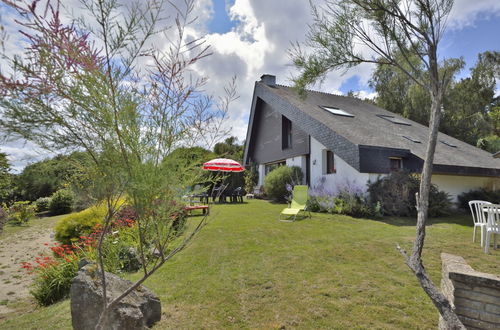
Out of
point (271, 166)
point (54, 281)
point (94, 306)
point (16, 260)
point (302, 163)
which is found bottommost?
point (16, 260)

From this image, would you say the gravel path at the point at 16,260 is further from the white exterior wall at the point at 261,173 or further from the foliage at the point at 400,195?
the white exterior wall at the point at 261,173

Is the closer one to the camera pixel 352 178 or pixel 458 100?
pixel 352 178

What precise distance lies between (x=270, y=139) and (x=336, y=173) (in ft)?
24.9

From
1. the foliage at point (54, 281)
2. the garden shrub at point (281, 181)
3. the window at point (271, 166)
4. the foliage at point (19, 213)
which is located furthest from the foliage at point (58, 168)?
the window at point (271, 166)

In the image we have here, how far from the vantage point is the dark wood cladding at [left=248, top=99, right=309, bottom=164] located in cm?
1554

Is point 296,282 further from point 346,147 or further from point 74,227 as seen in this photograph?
point 346,147

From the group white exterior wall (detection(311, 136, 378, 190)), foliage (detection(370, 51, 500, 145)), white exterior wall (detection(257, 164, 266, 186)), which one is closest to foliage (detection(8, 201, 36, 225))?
white exterior wall (detection(257, 164, 266, 186))

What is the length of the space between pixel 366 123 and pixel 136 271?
13244 mm

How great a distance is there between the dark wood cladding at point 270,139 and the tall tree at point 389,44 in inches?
424

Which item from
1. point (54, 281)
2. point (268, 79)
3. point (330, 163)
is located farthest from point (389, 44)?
point (268, 79)

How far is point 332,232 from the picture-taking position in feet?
22.7

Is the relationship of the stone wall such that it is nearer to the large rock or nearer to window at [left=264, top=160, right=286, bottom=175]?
the large rock

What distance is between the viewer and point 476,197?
12.2 metres

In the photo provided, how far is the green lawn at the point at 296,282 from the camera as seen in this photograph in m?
2.94
